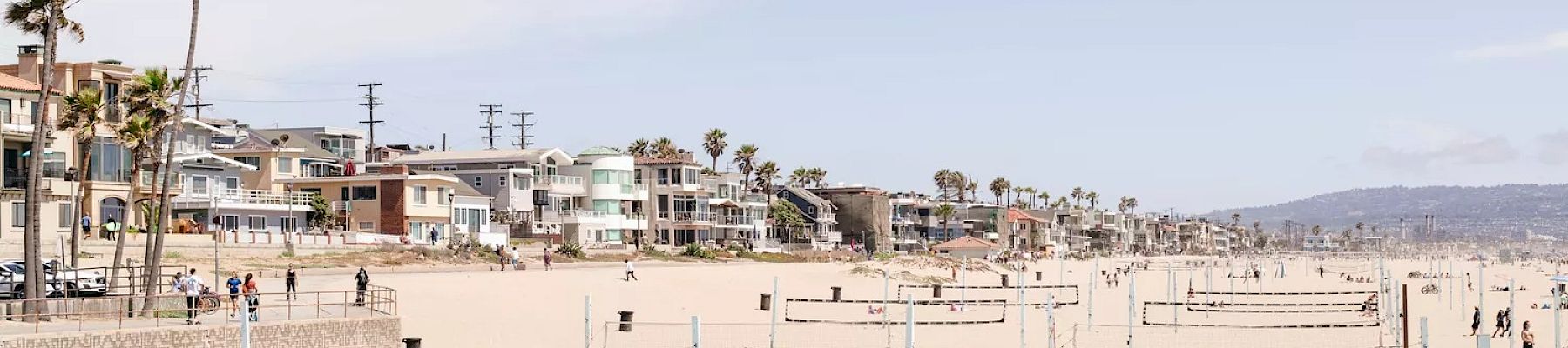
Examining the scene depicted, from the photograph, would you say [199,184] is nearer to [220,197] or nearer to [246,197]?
[220,197]

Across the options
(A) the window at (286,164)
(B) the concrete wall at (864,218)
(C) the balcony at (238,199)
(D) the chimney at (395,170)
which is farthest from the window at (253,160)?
(B) the concrete wall at (864,218)

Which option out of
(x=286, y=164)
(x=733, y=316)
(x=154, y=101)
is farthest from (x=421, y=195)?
(x=154, y=101)

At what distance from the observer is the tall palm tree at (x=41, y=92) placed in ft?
103

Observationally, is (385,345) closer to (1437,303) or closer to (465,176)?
(1437,303)

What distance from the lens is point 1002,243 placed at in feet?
551

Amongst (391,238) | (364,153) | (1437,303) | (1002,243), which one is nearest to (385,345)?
(391,238)

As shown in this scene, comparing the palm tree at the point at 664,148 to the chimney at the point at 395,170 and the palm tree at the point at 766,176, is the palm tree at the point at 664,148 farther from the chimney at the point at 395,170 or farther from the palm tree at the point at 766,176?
the chimney at the point at 395,170

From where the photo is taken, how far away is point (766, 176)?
126688 millimetres

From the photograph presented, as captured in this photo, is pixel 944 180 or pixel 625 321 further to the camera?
pixel 944 180

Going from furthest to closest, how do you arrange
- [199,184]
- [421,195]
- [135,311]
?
1. [421,195]
2. [199,184]
3. [135,311]

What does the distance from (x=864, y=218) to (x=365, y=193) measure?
67.9 meters

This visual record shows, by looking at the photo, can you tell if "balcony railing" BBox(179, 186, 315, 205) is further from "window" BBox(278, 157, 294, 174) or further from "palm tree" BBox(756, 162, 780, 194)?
"palm tree" BBox(756, 162, 780, 194)

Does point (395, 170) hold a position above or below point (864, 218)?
above

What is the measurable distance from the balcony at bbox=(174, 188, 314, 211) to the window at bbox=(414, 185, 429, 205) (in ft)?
15.1
